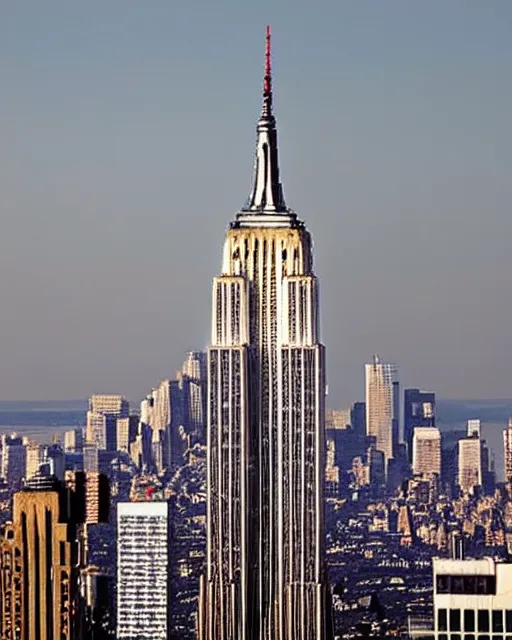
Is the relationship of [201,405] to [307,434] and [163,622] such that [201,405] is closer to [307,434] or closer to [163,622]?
[307,434]

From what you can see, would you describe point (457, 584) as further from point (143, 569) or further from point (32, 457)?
point (143, 569)

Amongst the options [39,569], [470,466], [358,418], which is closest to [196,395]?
[358,418]

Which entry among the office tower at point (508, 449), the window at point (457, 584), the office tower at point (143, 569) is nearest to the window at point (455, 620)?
the window at point (457, 584)

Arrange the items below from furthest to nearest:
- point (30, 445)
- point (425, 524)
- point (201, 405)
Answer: point (201, 405) → point (425, 524) → point (30, 445)

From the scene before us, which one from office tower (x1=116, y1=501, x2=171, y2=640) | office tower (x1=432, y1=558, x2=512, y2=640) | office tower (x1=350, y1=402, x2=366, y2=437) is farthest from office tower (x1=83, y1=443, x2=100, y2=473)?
office tower (x1=432, y1=558, x2=512, y2=640)

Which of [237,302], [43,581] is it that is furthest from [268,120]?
[43,581]

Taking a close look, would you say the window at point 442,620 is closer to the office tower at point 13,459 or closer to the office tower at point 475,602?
the office tower at point 475,602

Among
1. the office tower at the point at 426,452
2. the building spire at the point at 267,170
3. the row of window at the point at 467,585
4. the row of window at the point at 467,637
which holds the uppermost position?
the building spire at the point at 267,170
